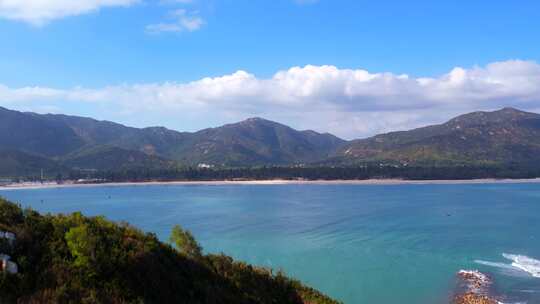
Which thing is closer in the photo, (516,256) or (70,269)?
(70,269)

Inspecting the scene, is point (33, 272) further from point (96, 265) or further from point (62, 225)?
point (62, 225)

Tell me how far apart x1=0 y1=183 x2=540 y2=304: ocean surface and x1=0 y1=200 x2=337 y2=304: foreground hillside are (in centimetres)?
3180

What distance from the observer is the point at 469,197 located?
158625 millimetres

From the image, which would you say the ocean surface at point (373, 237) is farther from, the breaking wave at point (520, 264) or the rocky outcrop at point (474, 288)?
the rocky outcrop at point (474, 288)

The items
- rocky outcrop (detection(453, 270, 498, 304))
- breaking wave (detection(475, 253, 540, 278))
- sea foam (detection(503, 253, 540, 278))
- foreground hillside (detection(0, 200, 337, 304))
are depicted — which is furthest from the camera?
breaking wave (detection(475, 253, 540, 278))

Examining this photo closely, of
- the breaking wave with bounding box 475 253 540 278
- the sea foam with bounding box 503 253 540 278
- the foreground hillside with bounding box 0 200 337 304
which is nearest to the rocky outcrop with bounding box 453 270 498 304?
the breaking wave with bounding box 475 253 540 278

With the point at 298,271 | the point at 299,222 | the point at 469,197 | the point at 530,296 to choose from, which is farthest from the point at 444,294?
the point at 469,197

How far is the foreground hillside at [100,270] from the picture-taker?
14.3 metres

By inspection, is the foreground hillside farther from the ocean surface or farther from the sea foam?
the sea foam

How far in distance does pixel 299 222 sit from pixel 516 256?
148 ft

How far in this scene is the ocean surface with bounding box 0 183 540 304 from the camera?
54688mm

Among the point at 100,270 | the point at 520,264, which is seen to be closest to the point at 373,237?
the point at 520,264

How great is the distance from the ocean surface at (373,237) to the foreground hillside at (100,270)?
31803mm

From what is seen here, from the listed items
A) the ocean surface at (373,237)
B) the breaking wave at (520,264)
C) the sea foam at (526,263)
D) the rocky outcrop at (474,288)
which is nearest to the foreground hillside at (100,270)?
the rocky outcrop at (474,288)
